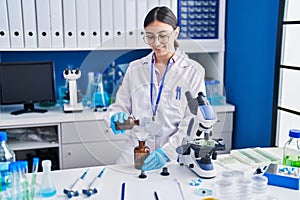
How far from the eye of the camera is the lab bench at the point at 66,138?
2234mm

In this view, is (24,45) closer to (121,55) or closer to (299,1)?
(121,55)

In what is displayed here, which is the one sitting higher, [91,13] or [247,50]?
[91,13]

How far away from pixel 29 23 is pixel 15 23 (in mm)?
89

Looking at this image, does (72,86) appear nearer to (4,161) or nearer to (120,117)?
(120,117)

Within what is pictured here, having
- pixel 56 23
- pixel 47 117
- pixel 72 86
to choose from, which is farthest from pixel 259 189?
pixel 56 23

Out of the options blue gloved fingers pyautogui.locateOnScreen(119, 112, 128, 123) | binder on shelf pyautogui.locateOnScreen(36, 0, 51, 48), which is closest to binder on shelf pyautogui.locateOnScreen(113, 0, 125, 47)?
binder on shelf pyautogui.locateOnScreen(36, 0, 51, 48)

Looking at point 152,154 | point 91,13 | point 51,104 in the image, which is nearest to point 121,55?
point 91,13

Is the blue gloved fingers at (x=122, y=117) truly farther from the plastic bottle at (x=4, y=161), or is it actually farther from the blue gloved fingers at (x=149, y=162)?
the plastic bottle at (x=4, y=161)

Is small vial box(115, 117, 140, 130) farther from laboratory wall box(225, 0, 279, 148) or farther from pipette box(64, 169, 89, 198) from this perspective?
laboratory wall box(225, 0, 279, 148)

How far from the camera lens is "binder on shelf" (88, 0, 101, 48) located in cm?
236

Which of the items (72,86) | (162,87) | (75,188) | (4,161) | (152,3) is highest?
(152,3)

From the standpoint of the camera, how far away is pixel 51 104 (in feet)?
8.47

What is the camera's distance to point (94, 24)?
239cm

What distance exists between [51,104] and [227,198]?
5.85ft
